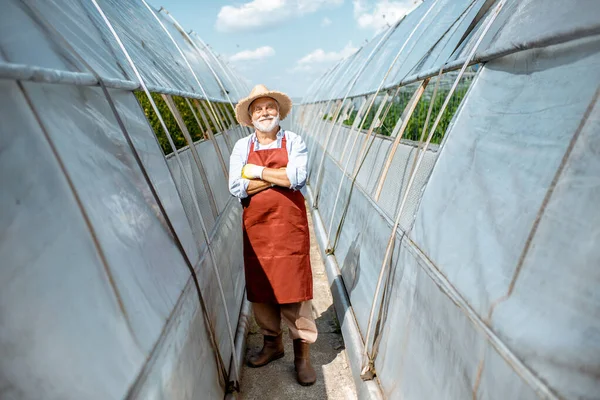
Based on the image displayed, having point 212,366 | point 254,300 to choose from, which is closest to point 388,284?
point 254,300

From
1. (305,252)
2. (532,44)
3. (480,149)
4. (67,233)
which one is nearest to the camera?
(67,233)

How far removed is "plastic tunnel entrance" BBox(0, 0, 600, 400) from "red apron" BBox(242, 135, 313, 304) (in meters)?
0.35

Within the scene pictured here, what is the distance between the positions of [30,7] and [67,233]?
1.14 meters

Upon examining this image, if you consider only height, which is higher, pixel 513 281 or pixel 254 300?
pixel 513 281

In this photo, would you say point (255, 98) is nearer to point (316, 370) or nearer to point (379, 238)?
point (379, 238)

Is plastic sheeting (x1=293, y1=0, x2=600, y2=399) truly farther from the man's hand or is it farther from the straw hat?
the straw hat

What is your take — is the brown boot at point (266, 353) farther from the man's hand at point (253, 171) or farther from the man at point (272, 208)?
the man's hand at point (253, 171)

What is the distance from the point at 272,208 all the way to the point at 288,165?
0.33 metres

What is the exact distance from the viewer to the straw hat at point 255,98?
3271 millimetres

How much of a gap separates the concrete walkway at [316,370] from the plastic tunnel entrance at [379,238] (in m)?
0.02

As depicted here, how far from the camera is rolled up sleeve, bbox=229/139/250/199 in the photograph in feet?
10.6

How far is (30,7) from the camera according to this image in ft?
6.68

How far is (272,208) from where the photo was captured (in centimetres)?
328

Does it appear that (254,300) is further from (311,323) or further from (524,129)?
(524,129)
